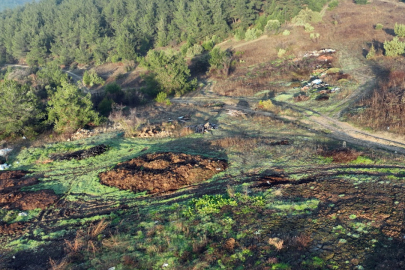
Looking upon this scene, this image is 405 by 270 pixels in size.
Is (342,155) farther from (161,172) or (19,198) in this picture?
(19,198)

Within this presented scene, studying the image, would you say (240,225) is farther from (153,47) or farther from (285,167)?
(153,47)

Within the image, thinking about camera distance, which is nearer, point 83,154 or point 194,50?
Answer: point 83,154

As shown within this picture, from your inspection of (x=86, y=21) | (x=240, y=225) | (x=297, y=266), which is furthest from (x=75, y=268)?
(x=86, y=21)

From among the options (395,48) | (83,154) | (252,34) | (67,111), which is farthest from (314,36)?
(83,154)

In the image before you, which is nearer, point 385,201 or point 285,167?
point 385,201

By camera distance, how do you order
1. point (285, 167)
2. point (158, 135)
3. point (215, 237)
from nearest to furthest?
point (215, 237) < point (285, 167) < point (158, 135)

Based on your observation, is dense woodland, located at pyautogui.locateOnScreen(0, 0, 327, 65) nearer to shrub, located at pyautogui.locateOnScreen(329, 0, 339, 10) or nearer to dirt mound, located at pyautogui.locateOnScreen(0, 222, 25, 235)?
shrub, located at pyautogui.locateOnScreen(329, 0, 339, 10)

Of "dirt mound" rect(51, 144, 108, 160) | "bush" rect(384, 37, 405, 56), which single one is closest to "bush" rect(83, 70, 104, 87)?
"dirt mound" rect(51, 144, 108, 160)
